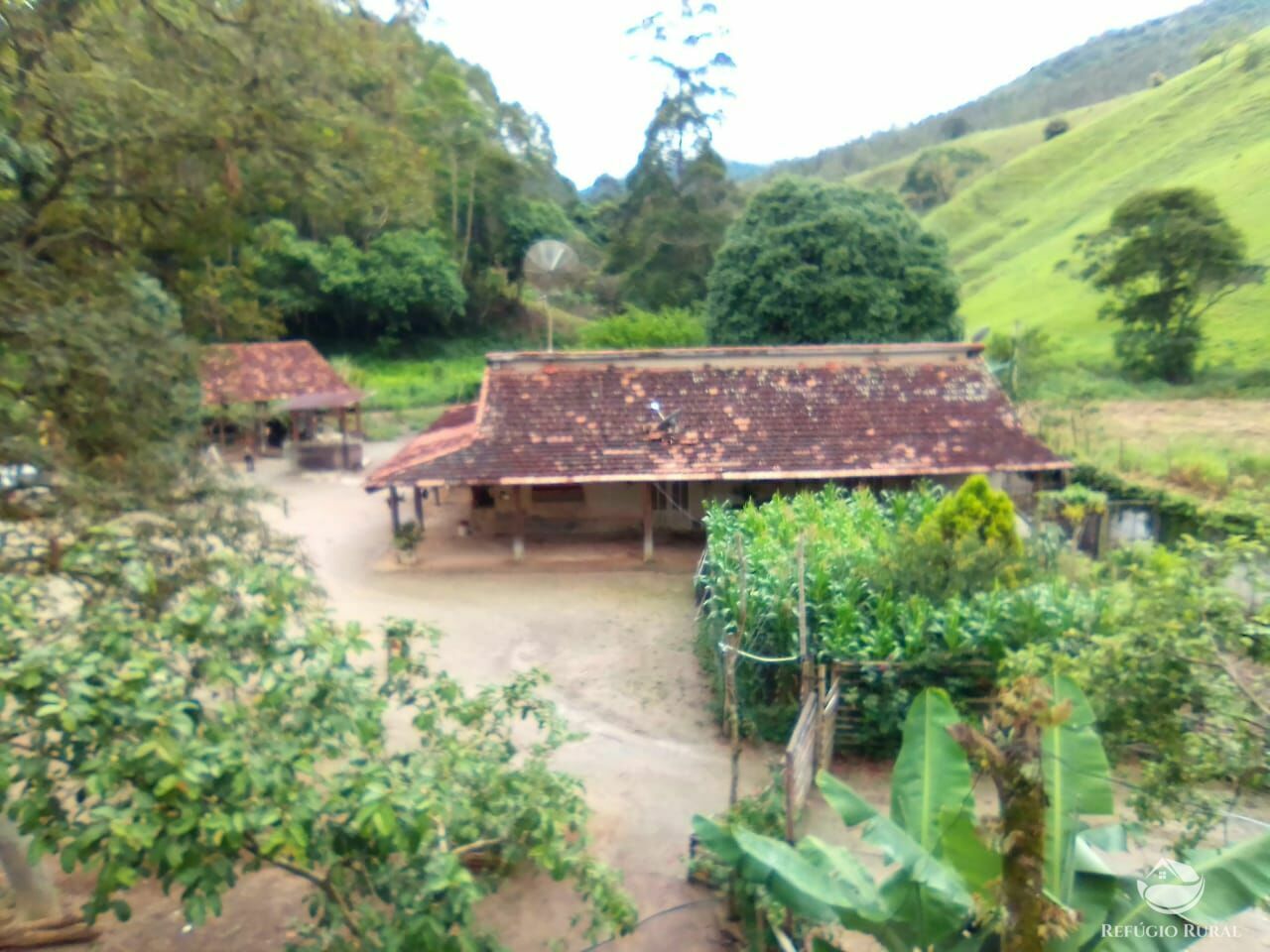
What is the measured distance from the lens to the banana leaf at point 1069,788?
3865 millimetres

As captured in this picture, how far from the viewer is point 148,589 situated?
4.23 meters

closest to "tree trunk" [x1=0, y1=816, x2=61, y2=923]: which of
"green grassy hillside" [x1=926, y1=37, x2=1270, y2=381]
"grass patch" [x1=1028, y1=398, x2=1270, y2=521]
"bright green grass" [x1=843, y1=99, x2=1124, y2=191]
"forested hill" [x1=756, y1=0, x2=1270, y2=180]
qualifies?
"grass patch" [x1=1028, y1=398, x2=1270, y2=521]

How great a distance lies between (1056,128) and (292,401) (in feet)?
193

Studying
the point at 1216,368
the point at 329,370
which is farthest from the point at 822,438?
the point at 1216,368

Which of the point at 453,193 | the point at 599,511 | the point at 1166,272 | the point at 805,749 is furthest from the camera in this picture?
the point at 453,193

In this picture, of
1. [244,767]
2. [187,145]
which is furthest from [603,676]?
[244,767]

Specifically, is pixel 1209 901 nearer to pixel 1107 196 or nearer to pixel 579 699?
pixel 579 699

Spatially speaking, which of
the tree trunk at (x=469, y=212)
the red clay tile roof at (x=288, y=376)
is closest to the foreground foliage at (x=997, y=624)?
the red clay tile roof at (x=288, y=376)

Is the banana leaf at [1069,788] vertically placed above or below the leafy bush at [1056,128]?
below

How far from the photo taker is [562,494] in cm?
1577

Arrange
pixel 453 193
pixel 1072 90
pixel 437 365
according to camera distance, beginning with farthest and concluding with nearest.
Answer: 1. pixel 1072 90
2. pixel 453 193
3. pixel 437 365

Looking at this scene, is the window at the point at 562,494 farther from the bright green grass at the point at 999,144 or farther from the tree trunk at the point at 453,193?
the bright green grass at the point at 999,144

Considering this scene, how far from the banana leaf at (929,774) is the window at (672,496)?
34.8 feet

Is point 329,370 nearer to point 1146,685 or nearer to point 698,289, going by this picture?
point 698,289
